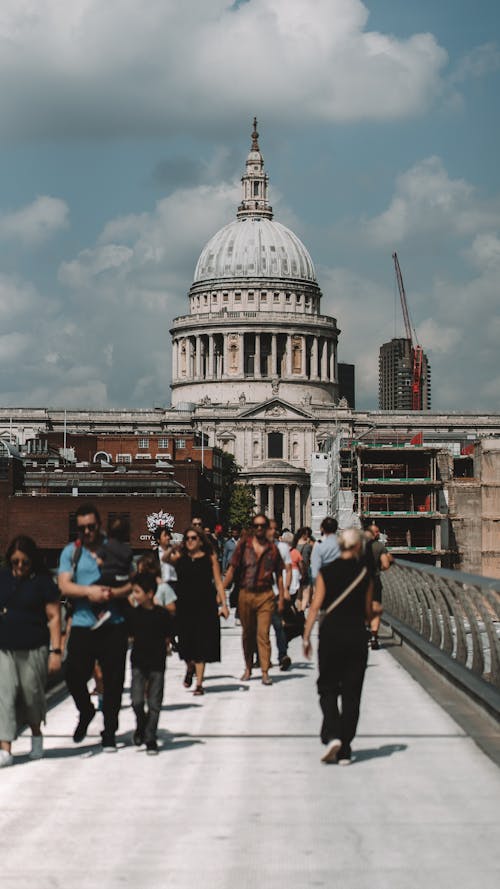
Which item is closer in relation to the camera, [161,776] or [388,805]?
[388,805]

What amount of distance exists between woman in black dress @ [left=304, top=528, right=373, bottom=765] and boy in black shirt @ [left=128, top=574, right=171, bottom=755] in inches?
66.8

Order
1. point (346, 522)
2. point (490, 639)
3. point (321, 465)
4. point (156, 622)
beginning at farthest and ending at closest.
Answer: point (321, 465)
point (346, 522)
point (490, 639)
point (156, 622)

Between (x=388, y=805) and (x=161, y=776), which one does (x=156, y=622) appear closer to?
(x=161, y=776)

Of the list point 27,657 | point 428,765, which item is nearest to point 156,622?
point 27,657

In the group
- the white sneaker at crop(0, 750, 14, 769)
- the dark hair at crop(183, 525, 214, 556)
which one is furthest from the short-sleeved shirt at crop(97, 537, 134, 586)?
the dark hair at crop(183, 525, 214, 556)

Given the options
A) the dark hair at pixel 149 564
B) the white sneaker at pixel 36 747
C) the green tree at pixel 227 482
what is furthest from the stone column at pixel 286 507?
the white sneaker at pixel 36 747

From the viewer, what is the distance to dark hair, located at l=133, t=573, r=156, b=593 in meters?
15.8

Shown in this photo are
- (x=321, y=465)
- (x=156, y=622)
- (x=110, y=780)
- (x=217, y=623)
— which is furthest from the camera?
(x=321, y=465)

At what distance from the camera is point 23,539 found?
14727 mm

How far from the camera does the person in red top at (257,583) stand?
70.1 ft

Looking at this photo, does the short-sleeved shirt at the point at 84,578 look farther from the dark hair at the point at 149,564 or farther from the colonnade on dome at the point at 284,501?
the colonnade on dome at the point at 284,501

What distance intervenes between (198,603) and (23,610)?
5.76m

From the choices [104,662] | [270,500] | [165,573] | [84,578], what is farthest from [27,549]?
[270,500]

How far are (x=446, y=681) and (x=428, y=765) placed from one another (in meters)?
6.26
